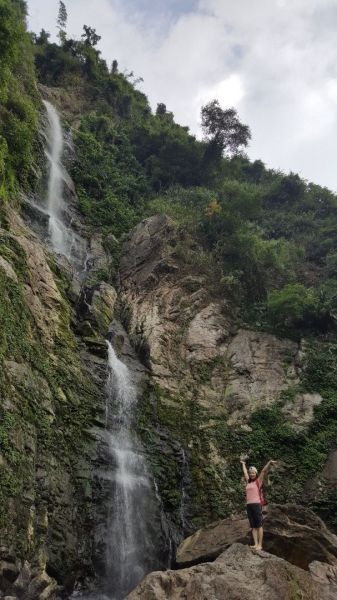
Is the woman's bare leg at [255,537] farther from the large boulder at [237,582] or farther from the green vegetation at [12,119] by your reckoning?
the green vegetation at [12,119]

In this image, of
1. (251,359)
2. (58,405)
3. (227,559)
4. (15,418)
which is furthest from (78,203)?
(227,559)

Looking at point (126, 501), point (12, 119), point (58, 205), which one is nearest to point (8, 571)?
point (126, 501)

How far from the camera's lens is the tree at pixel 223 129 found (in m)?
36.0

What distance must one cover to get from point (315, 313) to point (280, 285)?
530 cm

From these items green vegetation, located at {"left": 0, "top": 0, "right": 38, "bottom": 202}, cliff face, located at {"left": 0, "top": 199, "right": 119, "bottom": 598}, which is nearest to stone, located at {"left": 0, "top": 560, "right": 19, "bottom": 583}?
cliff face, located at {"left": 0, "top": 199, "right": 119, "bottom": 598}

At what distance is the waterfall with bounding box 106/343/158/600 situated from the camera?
459 inches

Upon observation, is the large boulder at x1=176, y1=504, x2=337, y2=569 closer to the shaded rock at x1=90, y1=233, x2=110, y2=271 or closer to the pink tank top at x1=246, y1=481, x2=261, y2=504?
the pink tank top at x1=246, y1=481, x2=261, y2=504

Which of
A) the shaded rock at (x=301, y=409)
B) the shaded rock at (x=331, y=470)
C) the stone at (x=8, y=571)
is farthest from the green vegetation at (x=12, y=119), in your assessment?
the shaded rock at (x=331, y=470)

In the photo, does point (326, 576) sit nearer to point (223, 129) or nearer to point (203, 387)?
point (203, 387)

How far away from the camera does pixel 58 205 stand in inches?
1005

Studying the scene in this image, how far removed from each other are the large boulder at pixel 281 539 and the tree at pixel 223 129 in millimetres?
30302

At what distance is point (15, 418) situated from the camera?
10555 mm

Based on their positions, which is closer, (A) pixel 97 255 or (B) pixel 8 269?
(B) pixel 8 269

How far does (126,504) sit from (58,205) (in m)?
17.1
